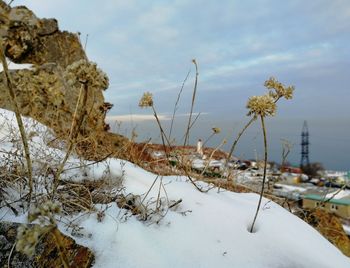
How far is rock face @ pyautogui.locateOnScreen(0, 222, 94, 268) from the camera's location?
5.24 feet

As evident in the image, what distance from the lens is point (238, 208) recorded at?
8.14 feet

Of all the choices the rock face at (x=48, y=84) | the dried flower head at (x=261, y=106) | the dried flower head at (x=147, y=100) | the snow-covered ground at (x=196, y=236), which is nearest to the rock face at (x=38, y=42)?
the rock face at (x=48, y=84)

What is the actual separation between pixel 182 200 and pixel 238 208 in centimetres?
42

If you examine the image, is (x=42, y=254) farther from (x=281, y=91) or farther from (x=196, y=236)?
(x=281, y=91)

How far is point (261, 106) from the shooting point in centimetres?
216

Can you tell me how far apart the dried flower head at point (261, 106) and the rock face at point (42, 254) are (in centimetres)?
126

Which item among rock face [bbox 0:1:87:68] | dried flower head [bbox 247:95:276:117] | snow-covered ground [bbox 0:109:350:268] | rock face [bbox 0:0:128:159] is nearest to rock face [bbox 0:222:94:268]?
snow-covered ground [bbox 0:109:350:268]

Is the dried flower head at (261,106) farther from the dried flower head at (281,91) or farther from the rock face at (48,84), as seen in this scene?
the rock face at (48,84)

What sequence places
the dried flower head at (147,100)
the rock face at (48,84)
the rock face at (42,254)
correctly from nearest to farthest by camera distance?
the rock face at (42,254), the dried flower head at (147,100), the rock face at (48,84)

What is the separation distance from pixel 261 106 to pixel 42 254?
1456 mm

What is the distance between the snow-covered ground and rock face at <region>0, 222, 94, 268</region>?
0.22ft

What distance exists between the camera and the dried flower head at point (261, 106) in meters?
2.16

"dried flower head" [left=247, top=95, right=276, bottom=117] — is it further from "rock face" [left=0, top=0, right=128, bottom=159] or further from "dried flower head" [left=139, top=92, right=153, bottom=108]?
"rock face" [left=0, top=0, right=128, bottom=159]

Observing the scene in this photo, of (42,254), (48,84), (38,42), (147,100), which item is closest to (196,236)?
(42,254)
